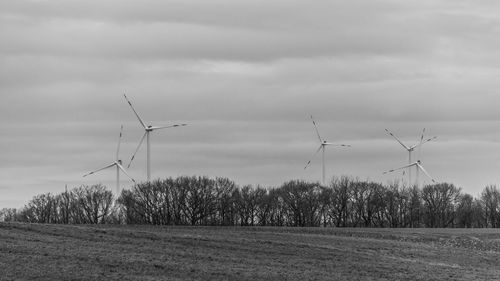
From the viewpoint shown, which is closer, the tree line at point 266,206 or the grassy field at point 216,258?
the grassy field at point 216,258

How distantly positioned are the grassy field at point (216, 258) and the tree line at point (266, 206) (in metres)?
73.1

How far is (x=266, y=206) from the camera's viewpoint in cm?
14638

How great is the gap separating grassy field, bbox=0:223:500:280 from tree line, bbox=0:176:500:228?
7311 centimetres

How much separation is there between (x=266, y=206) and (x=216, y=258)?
333ft

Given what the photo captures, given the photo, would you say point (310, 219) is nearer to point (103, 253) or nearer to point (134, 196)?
point (134, 196)

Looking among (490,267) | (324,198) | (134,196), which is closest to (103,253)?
(490,267)

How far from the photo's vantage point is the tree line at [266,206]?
445 feet

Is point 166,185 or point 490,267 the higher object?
point 166,185

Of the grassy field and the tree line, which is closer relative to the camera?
the grassy field

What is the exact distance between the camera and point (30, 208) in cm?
15650

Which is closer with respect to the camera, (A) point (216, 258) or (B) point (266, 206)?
(A) point (216, 258)

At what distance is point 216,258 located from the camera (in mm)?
45156

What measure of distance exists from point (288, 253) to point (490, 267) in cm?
1086

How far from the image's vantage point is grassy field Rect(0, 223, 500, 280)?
3806 cm
